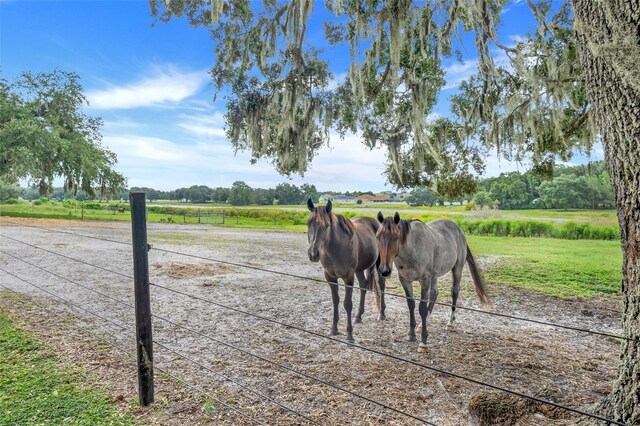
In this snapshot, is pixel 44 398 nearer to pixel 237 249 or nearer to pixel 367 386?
pixel 367 386

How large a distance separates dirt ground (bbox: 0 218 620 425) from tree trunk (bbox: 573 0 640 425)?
577 millimetres

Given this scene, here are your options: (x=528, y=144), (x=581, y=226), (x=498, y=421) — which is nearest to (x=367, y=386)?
(x=498, y=421)

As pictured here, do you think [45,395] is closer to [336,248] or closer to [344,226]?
[336,248]

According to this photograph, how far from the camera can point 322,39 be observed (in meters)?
6.27

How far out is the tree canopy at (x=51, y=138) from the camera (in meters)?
7.73

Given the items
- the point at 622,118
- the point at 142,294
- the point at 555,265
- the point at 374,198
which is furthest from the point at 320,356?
the point at 555,265

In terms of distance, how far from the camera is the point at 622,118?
1492 mm

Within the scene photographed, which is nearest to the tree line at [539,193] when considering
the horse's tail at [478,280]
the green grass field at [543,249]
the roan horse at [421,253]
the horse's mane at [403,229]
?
the green grass field at [543,249]

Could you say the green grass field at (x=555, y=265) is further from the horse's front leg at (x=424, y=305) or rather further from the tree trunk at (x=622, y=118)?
the tree trunk at (x=622, y=118)

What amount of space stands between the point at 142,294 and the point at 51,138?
8.38m

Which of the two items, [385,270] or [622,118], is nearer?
[622,118]

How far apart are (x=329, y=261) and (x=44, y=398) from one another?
2432 millimetres

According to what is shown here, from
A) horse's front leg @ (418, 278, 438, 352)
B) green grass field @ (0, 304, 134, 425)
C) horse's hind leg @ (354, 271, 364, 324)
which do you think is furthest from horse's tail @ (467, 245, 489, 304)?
green grass field @ (0, 304, 134, 425)

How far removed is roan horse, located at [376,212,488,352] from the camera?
10.7 feet
